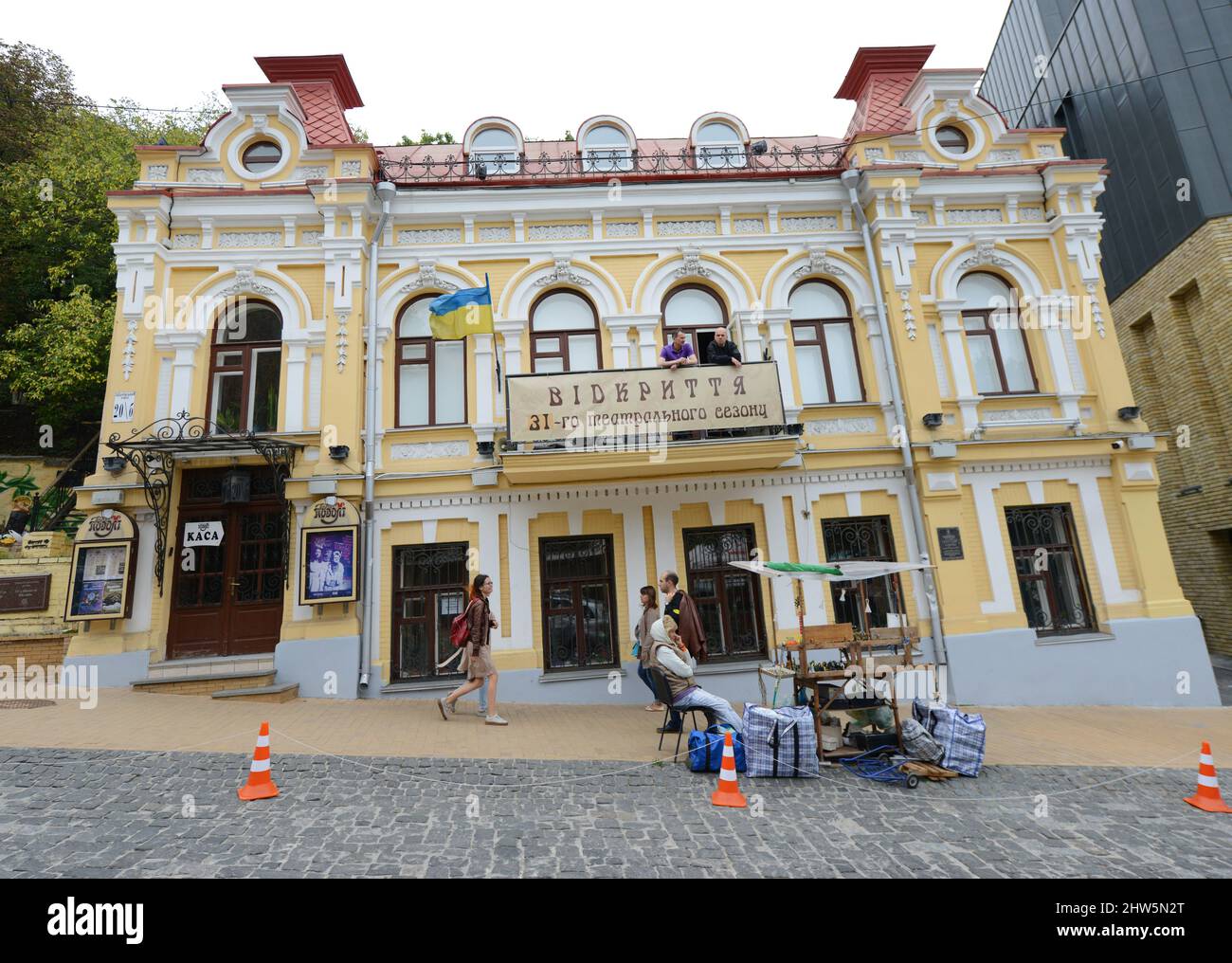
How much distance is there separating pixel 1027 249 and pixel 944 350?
3024 millimetres

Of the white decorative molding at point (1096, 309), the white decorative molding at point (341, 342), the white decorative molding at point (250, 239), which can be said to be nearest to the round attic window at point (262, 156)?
the white decorative molding at point (250, 239)

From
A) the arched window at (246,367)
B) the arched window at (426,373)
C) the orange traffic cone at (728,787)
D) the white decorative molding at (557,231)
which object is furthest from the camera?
the white decorative molding at (557,231)

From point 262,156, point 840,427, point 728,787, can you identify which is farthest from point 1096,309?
point 262,156

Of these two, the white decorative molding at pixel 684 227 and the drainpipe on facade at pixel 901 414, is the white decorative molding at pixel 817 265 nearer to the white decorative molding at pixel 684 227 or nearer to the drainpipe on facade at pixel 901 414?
the drainpipe on facade at pixel 901 414

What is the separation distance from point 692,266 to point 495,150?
506cm

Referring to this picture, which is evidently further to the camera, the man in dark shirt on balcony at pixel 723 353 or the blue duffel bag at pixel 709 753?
the man in dark shirt on balcony at pixel 723 353

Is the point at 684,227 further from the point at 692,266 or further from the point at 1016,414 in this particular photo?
the point at 1016,414

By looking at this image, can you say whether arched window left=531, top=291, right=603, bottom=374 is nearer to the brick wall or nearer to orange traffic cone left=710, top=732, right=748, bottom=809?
orange traffic cone left=710, top=732, right=748, bottom=809

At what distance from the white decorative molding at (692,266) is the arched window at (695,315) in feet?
0.92

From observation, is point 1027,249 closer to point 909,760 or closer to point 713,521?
point 713,521

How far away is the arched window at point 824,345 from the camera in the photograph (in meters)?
11.9

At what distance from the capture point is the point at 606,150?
512 inches

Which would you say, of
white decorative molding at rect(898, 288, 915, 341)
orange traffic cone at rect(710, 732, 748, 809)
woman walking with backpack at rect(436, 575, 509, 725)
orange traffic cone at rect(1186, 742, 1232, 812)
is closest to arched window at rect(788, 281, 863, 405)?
white decorative molding at rect(898, 288, 915, 341)
